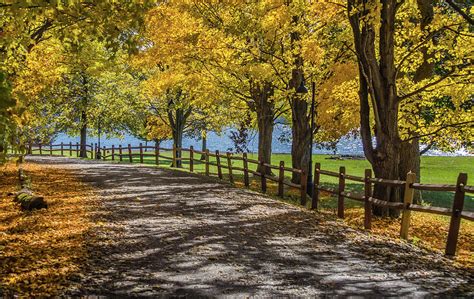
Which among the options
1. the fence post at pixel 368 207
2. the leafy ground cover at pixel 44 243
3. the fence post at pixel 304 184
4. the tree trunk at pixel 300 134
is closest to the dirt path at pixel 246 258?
the leafy ground cover at pixel 44 243

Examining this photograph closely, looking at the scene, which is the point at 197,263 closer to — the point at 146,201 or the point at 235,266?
the point at 235,266

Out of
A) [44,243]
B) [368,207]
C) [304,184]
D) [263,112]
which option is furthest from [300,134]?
[44,243]

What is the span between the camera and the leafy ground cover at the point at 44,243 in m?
5.95

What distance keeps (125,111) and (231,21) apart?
2157 cm

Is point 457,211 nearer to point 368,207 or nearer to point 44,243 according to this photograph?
point 368,207

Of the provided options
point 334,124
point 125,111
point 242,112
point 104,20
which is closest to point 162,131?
point 125,111

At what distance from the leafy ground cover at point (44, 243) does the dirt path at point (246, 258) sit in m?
0.33

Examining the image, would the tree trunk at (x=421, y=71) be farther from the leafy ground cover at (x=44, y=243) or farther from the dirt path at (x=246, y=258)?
the leafy ground cover at (x=44, y=243)

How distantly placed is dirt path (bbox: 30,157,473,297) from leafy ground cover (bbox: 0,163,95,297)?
335 mm

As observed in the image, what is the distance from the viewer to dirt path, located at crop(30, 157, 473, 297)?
19.6ft

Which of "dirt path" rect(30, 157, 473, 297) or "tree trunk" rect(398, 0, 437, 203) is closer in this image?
"dirt path" rect(30, 157, 473, 297)

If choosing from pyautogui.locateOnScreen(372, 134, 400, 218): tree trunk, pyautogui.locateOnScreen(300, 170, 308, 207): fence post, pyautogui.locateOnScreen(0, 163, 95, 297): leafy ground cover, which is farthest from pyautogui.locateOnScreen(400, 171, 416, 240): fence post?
pyautogui.locateOnScreen(0, 163, 95, 297): leafy ground cover

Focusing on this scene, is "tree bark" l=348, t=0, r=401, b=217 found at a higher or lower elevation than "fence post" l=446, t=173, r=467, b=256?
higher

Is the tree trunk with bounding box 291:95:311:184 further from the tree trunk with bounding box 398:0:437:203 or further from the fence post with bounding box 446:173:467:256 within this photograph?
the fence post with bounding box 446:173:467:256
